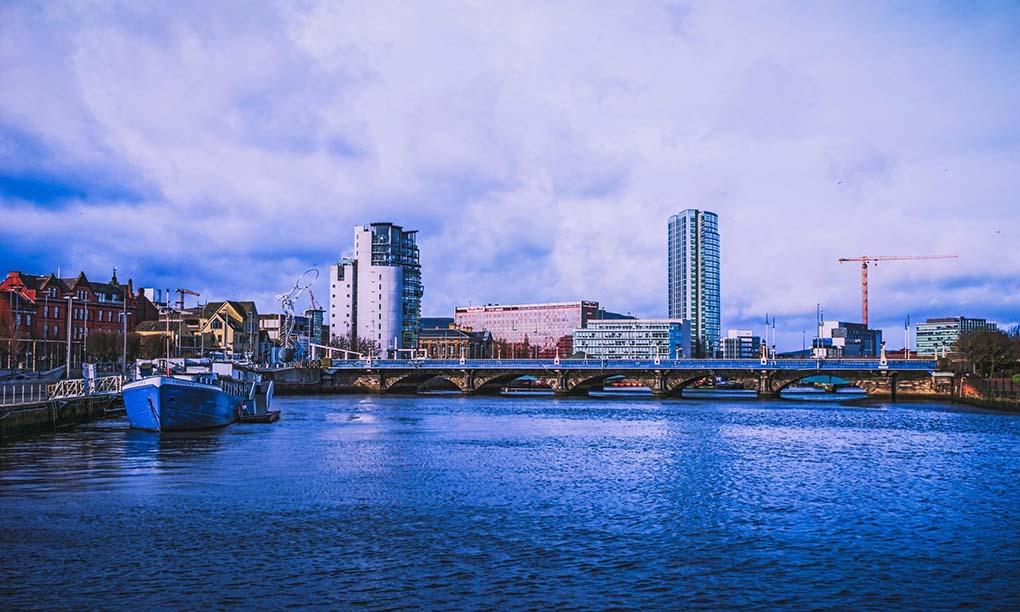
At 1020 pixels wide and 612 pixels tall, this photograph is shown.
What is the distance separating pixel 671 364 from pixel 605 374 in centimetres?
1281

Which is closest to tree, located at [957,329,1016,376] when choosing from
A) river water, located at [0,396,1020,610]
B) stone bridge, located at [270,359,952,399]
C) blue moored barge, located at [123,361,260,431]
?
stone bridge, located at [270,359,952,399]

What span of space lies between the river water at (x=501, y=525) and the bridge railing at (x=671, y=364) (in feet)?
277

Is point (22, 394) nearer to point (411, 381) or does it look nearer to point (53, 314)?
point (53, 314)

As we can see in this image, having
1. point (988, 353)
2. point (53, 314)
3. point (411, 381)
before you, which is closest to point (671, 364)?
point (988, 353)

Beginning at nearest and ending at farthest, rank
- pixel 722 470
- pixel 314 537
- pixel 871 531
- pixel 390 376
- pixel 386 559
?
1. pixel 386 559
2. pixel 314 537
3. pixel 871 531
4. pixel 722 470
5. pixel 390 376

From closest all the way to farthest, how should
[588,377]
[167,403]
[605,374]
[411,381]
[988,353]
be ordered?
1. [167,403]
2. [988,353]
3. [605,374]
4. [588,377]
5. [411,381]

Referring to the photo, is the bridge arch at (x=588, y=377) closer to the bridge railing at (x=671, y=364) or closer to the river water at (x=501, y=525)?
the bridge railing at (x=671, y=364)

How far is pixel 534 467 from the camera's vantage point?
46719 millimetres

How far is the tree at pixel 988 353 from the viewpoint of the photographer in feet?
427

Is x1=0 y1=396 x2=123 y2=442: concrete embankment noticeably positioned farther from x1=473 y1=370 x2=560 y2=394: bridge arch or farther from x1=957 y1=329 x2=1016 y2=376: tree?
x1=957 y1=329 x2=1016 y2=376: tree

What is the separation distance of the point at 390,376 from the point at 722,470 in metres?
128

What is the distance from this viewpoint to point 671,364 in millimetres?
153625

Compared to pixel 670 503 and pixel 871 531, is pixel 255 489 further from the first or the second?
pixel 871 531

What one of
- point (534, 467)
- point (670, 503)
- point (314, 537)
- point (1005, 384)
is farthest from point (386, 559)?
point (1005, 384)
